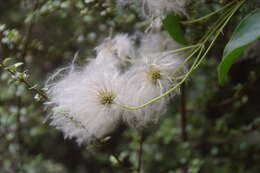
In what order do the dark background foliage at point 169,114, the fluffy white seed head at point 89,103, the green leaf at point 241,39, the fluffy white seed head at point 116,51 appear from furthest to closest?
the dark background foliage at point 169,114 → the fluffy white seed head at point 116,51 → the fluffy white seed head at point 89,103 → the green leaf at point 241,39

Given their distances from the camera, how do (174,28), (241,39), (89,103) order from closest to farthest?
(241,39), (89,103), (174,28)

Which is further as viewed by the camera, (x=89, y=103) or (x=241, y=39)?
(x=89, y=103)

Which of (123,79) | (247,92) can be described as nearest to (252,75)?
(247,92)

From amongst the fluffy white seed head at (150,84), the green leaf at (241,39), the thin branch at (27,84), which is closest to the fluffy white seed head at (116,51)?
the fluffy white seed head at (150,84)

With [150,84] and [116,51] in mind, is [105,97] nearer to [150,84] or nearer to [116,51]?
[150,84]

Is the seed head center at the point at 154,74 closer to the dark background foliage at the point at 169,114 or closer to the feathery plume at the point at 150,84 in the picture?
the feathery plume at the point at 150,84

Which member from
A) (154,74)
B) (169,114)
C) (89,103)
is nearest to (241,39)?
(154,74)

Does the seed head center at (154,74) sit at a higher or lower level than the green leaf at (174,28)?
lower
